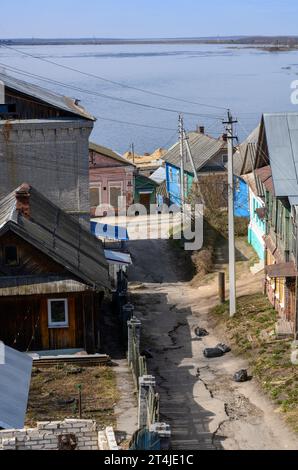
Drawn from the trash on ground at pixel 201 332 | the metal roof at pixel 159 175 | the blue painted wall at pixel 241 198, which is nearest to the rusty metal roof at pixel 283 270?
the trash on ground at pixel 201 332

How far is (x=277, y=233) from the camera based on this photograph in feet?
84.9

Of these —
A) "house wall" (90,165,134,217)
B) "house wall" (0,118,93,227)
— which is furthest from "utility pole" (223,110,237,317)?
"house wall" (90,165,134,217)

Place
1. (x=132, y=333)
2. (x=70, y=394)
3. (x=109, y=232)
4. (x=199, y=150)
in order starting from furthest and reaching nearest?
1. (x=199, y=150)
2. (x=109, y=232)
3. (x=132, y=333)
4. (x=70, y=394)

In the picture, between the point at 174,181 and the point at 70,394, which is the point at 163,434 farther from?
the point at 174,181

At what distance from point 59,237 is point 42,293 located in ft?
8.66

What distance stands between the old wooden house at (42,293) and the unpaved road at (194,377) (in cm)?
231

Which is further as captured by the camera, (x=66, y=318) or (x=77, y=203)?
(x=77, y=203)


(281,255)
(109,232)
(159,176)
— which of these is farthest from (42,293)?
(159,176)

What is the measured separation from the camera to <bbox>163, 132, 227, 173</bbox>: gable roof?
47938mm

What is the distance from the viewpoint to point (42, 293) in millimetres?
21672

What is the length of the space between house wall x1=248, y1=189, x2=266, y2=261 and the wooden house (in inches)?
500

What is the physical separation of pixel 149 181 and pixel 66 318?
29669 mm

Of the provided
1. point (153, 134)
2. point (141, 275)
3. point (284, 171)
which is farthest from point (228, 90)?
point (284, 171)

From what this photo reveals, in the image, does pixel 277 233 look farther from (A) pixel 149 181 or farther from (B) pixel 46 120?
(A) pixel 149 181
